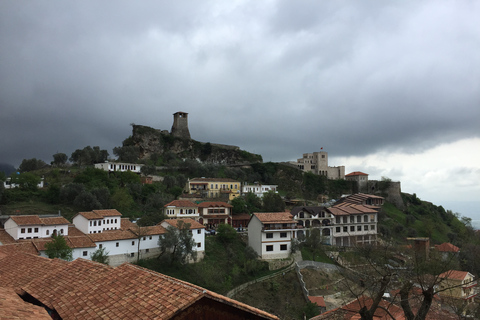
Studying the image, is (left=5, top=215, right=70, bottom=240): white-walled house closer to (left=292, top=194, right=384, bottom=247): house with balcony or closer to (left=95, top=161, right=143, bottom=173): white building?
(left=95, top=161, right=143, bottom=173): white building

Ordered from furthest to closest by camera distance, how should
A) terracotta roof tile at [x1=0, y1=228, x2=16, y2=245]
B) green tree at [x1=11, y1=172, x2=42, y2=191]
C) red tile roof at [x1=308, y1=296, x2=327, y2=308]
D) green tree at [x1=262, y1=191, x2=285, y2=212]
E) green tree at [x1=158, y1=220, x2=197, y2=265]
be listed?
green tree at [x1=262, y1=191, x2=285, y2=212] < green tree at [x1=11, y1=172, x2=42, y2=191] < green tree at [x1=158, y1=220, x2=197, y2=265] < terracotta roof tile at [x1=0, y1=228, x2=16, y2=245] < red tile roof at [x1=308, y1=296, x2=327, y2=308]

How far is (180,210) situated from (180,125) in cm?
4876

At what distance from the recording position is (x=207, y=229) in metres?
46.2

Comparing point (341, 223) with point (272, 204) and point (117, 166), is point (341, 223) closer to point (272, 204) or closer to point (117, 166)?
point (272, 204)

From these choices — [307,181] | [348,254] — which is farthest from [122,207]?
[307,181]

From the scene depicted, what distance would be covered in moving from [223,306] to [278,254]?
34533 millimetres

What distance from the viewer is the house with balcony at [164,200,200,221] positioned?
4447cm

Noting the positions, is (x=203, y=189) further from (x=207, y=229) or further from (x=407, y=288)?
(x=407, y=288)

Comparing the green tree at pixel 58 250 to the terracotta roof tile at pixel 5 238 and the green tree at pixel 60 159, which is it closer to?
the terracotta roof tile at pixel 5 238

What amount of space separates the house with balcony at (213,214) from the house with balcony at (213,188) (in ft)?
36.0

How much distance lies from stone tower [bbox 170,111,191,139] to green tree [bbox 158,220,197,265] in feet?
188

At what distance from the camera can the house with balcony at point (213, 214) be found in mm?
47375

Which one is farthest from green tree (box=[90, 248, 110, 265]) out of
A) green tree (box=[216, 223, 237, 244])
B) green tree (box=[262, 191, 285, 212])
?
green tree (box=[262, 191, 285, 212])

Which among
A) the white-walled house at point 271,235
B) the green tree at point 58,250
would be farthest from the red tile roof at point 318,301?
the green tree at point 58,250
